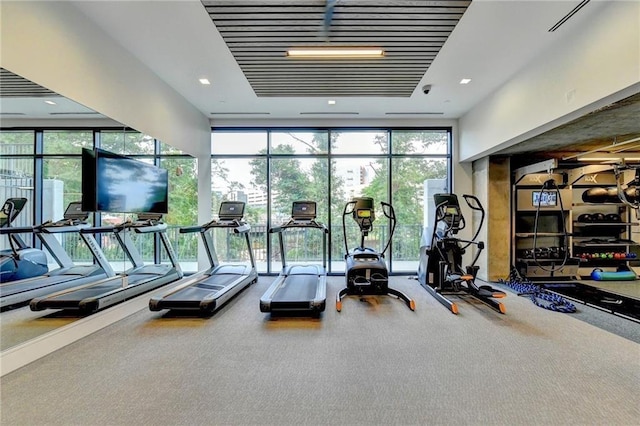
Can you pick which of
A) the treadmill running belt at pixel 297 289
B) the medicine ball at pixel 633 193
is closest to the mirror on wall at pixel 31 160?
the treadmill running belt at pixel 297 289

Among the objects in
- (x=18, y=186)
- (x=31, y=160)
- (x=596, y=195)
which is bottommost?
(x=18, y=186)

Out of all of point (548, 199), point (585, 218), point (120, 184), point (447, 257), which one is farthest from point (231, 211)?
point (585, 218)

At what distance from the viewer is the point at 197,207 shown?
6.41 metres

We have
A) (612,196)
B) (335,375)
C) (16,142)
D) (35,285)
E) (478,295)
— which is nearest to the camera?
(335,375)

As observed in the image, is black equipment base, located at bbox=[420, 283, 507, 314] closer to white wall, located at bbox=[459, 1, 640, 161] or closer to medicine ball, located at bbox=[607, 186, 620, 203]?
white wall, located at bbox=[459, 1, 640, 161]

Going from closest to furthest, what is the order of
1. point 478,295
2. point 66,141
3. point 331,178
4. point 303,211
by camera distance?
1. point 66,141
2. point 478,295
3. point 303,211
4. point 331,178

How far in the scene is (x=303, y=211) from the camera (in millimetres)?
5676

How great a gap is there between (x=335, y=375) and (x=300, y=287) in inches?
88.8

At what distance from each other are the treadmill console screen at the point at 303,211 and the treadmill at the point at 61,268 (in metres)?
3.19

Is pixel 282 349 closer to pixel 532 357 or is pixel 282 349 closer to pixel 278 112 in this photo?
pixel 532 357

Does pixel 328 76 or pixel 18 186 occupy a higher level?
pixel 328 76

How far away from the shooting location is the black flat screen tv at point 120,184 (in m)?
3.79

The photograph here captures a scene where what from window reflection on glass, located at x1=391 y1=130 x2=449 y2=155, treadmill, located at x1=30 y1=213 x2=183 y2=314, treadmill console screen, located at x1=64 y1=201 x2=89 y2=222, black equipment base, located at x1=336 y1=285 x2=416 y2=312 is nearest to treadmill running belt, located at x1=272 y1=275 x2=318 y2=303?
A: black equipment base, located at x1=336 y1=285 x2=416 y2=312

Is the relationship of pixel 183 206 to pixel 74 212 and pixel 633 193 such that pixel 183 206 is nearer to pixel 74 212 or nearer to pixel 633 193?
pixel 74 212
